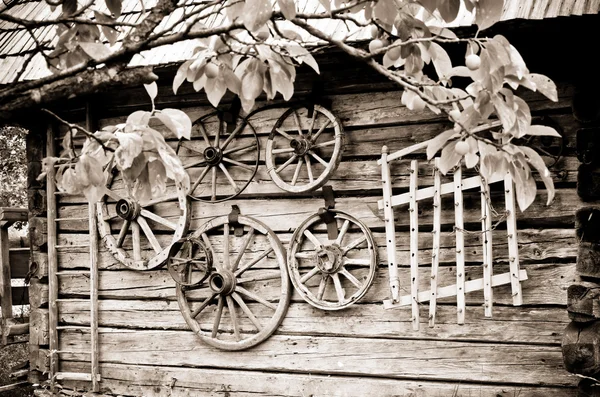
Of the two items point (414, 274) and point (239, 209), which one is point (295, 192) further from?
point (414, 274)

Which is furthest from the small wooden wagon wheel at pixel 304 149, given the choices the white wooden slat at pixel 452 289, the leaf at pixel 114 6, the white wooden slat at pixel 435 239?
the leaf at pixel 114 6

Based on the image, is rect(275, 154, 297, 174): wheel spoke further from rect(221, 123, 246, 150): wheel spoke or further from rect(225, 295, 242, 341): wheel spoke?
rect(225, 295, 242, 341): wheel spoke

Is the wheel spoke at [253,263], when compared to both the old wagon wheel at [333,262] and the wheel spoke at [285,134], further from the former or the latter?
the wheel spoke at [285,134]

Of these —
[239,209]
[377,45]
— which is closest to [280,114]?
[239,209]

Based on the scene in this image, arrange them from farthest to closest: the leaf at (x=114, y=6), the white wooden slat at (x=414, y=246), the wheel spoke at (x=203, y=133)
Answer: the wheel spoke at (x=203, y=133)
the white wooden slat at (x=414, y=246)
the leaf at (x=114, y=6)

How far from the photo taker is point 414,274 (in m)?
4.63

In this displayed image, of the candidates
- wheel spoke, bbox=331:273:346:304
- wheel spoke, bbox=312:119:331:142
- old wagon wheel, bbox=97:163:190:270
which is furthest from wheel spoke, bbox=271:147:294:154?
wheel spoke, bbox=331:273:346:304

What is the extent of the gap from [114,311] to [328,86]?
9.27 ft

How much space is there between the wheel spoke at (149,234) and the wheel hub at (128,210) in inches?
2.7

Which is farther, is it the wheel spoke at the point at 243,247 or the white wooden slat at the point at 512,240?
the wheel spoke at the point at 243,247

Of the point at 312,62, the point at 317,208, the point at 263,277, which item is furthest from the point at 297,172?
the point at 312,62

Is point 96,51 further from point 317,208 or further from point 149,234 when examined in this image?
point 149,234

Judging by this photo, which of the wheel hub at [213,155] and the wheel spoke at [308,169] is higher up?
the wheel hub at [213,155]

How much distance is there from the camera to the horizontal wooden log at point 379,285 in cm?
449
